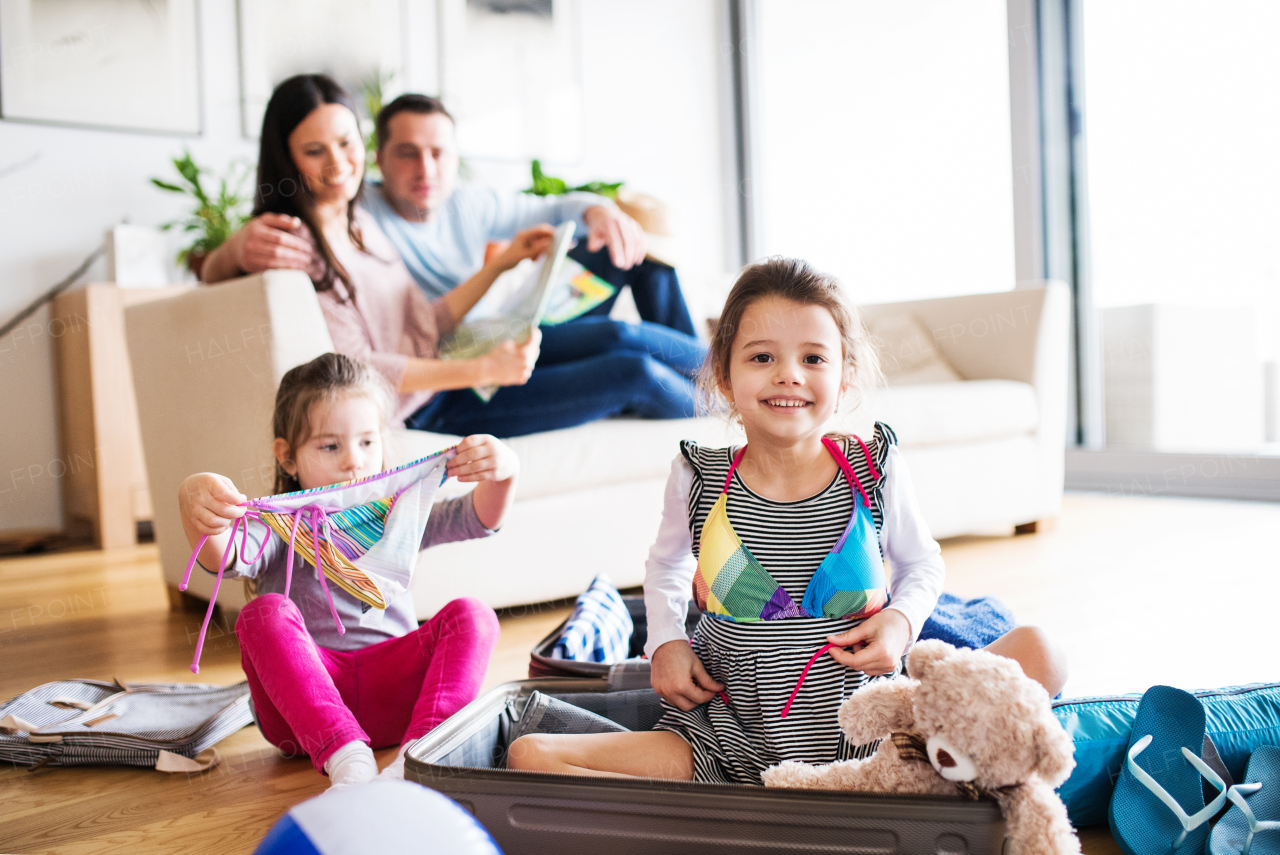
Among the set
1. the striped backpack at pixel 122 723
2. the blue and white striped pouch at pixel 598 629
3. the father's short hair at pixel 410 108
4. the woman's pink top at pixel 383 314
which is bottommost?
the striped backpack at pixel 122 723

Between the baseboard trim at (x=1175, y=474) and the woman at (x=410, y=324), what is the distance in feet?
6.15

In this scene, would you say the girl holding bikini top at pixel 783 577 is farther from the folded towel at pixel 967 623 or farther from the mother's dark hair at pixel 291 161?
the mother's dark hair at pixel 291 161

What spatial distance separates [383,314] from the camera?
167 cm

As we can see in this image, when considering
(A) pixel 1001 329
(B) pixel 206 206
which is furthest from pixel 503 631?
(B) pixel 206 206

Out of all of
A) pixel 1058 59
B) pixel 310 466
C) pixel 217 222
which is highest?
pixel 1058 59

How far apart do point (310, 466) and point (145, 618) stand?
3.14ft

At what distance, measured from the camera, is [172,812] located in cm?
96

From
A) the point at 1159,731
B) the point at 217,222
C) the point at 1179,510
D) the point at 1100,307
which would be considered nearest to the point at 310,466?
the point at 1159,731

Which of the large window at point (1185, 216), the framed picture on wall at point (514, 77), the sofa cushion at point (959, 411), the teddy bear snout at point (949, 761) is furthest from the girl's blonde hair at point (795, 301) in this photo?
the framed picture on wall at point (514, 77)

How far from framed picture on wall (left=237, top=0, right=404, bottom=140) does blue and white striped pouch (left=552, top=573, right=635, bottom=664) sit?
94.1 inches

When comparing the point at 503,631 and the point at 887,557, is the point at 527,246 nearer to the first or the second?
the point at 503,631

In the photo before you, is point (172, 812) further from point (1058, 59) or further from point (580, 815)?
point (1058, 59)

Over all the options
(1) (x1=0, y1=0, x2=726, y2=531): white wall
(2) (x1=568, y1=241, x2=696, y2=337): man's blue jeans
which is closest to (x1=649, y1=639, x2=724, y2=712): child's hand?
(2) (x1=568, y1=241, x2=696, y2=337): man's blue jeans

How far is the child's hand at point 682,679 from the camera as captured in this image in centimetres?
86
